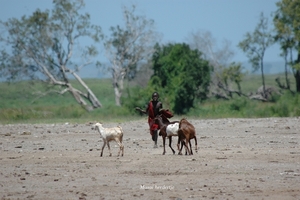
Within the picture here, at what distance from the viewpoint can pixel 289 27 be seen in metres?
48.8

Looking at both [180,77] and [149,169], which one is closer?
[149,169]

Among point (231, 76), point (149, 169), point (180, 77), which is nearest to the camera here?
point (149, 169)

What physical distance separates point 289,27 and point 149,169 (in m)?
36.1

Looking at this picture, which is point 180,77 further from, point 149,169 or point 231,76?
point 149,169

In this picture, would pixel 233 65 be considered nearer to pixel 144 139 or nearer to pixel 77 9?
pixel 77 9

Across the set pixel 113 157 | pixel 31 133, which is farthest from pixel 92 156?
pixel 31 133

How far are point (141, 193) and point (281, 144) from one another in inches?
341

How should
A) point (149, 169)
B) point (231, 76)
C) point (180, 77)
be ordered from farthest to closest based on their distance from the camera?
point (231, 76) → point (180, 77) → point (149, 169)

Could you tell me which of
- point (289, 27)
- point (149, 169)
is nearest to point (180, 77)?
point (289, 27)

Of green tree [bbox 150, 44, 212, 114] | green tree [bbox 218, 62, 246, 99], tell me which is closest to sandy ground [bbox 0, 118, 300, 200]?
green tree [bbox 150, 44, 212, 114]

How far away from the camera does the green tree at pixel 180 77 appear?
138ft

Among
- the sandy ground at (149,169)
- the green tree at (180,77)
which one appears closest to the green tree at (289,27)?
the green tree at (180,77)

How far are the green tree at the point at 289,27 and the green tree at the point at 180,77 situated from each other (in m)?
6.77

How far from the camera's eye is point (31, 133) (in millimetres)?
24859
